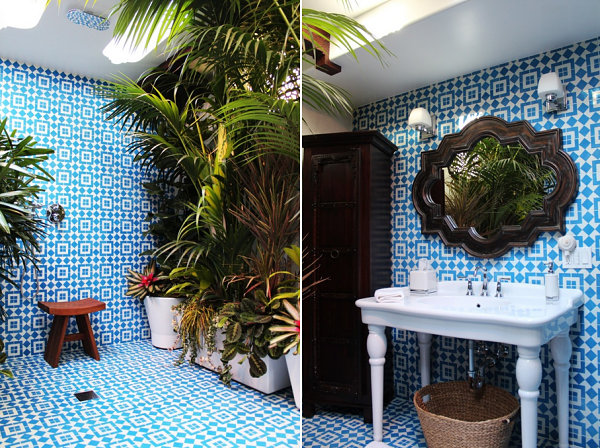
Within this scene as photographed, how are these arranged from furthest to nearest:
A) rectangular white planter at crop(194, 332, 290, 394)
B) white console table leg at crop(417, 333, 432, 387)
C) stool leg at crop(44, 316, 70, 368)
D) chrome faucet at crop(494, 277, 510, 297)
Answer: white console table leg at crop(417, 333, 432, 387)
chrome faucet at crop(494, 277, 510, 297)
rectangular white planter at crop(194, 332, 290, 394)
stool leg at crop(44, 316, 70, 368)

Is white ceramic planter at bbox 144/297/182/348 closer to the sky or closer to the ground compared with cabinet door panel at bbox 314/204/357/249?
closer to the ground

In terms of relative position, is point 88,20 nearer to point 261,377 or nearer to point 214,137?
point 214,137

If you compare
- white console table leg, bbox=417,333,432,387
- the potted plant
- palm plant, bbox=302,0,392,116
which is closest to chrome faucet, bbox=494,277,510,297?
white console table leg, bbox=417,333,432,387

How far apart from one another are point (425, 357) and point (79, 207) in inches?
34.8

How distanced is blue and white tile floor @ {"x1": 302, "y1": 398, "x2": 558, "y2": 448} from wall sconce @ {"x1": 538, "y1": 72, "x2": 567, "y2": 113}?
82cm

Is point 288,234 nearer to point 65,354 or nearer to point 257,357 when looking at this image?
point 257,357

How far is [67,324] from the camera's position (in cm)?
51

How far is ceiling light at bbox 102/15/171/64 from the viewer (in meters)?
0.58

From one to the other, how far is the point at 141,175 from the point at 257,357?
0.37m

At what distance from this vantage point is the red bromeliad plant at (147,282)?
0.56m

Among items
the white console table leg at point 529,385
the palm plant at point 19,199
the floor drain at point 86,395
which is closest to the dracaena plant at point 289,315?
the floor drain at point 86,395

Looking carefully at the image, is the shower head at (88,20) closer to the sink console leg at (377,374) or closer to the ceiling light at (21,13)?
the ceiling light at (21,13)

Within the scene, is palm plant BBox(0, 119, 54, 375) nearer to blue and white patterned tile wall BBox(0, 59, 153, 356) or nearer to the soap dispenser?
blue and white patterned tile wall BBox(0, 59, 153, 356)

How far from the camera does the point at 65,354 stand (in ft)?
1.65
